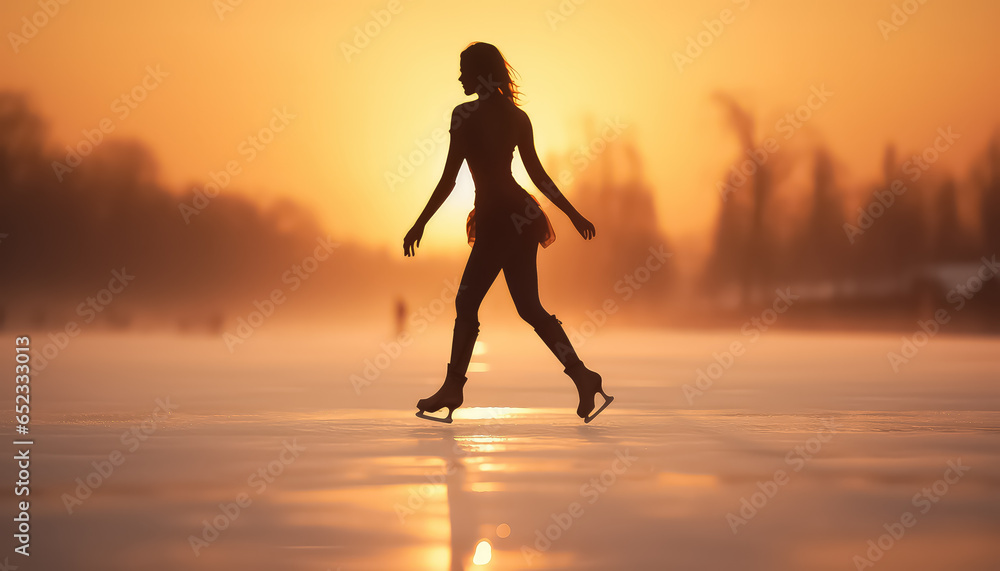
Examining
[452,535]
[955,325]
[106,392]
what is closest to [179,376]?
[106,392]

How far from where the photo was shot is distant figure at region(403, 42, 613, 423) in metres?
10.0

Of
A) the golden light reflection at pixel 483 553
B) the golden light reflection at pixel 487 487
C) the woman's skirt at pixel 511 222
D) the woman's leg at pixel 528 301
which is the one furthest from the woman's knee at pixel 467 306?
the golden light reflection at pixel 483 553

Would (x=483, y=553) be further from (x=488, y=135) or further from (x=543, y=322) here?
(x=488, y=135)

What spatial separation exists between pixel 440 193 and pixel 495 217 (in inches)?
17.0

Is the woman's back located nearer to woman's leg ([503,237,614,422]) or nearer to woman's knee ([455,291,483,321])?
woman's leg ([503,237,614,422])

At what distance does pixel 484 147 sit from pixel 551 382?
637 centimetres

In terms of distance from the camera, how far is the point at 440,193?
32.9 ft

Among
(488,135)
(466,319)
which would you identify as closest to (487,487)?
(466,319)

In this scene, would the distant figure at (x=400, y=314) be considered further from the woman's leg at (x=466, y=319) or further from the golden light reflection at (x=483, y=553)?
the golden light reflection at (x=483, y=553)

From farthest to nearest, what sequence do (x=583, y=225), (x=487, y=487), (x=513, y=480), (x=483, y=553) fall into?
(x=583, y=225)
(x=513, y=480)
(x=487, y=487)
(x=483, y=553)

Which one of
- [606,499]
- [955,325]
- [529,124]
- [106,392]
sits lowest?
[606,499]

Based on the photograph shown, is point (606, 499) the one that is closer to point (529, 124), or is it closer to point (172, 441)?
point (172, 441)

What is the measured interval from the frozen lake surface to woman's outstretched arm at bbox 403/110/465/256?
51.8 inches

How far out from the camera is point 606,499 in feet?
20.7
